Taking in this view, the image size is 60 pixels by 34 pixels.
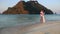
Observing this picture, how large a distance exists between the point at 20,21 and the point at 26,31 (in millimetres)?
556

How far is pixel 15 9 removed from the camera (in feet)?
8.49

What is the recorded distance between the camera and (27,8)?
2611 millimetres

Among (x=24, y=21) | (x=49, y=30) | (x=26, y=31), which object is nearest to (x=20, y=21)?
(x=24, y=21)

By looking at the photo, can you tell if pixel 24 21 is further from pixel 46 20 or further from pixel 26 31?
pixel 26 31

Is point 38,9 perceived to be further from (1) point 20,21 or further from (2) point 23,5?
(1) point 20,21

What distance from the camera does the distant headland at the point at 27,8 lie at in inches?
100

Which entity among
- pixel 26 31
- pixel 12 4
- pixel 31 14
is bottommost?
pixel 26 31

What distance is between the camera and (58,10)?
255 cm

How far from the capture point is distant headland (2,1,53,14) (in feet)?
8.36

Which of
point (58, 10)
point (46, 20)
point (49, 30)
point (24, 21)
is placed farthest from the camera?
point (24, 21)

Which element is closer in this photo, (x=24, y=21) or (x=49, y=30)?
(x=49, y=30)

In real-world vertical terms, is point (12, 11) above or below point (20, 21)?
above

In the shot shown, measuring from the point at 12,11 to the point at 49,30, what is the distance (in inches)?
28.5

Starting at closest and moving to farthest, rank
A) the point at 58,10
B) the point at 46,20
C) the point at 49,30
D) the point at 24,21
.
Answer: the point at 49,30 → the point at 58,10 → the point at 46,20 → the point at 24,21
